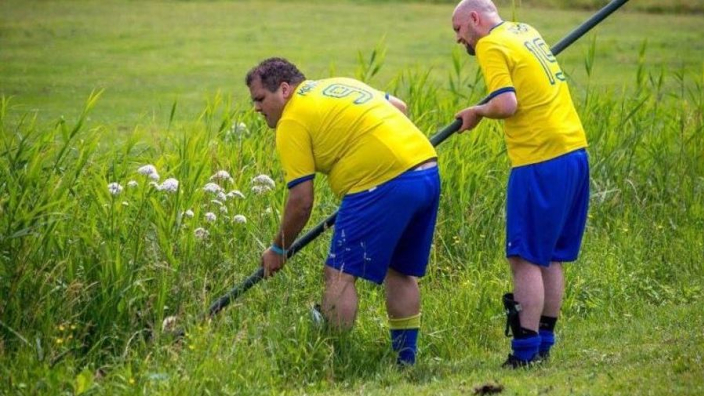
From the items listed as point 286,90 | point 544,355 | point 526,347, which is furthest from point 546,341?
point 286,90

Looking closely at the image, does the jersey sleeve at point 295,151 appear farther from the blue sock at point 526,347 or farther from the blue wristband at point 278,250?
the blue sock at point 526,347

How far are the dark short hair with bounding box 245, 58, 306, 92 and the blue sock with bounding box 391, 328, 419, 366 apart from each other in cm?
138

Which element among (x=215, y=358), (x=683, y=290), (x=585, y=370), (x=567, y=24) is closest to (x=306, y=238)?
(x=215, y=358)

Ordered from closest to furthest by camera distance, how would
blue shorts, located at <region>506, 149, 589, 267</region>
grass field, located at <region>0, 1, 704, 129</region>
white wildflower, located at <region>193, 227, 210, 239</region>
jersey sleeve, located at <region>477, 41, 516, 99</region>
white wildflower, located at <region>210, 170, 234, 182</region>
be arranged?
jersey sleeve, located at <region>477, 41, 516, 99</region>
blue shorts, located at <region>506, 149, 589, 267</region>
white wildflower, located at <region>193, 227, 210, 239</region>
white wildflower, located at <region>210, 170, 234, 182</region>
grass field, located at <region>0, 1, 704, 129</region>

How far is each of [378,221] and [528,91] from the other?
3.22 feet

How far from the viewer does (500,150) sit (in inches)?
389

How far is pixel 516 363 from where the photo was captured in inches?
280

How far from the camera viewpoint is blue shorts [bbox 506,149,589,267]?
7004 millimetres

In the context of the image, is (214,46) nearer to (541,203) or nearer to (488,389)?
(541,203)

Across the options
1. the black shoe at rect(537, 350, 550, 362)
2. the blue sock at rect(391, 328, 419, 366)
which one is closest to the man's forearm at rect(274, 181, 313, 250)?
the blue sock at rect(391, 328, 419, 366)

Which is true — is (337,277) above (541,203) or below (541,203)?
below

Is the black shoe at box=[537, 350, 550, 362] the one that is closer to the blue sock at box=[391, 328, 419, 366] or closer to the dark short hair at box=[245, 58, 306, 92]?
the blue sock at box=[391, 328, 419, 366]

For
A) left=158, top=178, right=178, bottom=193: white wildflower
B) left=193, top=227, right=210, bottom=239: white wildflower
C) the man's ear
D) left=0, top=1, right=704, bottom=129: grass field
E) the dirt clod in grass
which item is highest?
the man's ear

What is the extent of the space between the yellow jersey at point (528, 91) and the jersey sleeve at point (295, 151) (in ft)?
3.05
